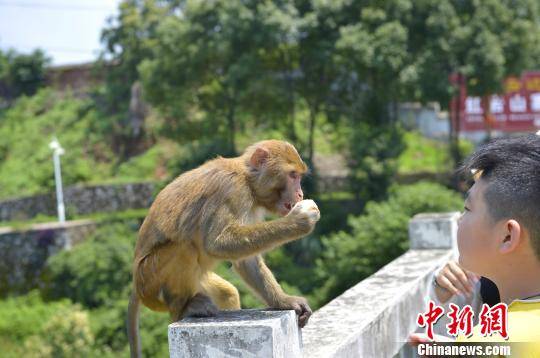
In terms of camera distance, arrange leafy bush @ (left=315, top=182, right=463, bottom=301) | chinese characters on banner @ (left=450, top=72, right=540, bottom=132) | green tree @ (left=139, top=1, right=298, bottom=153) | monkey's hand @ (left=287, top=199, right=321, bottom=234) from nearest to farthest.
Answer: monkey's hand @ (left=287, top=199, right=321, bottom=234) < leafy bush @ (left=315, top=182, right=463, bottom=301) < green tree @ (left=139, top=1, right=298, bottom=153) < chinese characters on banner @ (left=450, top=72, right=540, bottom=132)

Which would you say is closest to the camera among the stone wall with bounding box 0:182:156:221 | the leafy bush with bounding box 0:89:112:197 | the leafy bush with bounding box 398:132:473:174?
the leafy bush with bounding box 398:132:473:174

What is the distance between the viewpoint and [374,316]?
2.93 m

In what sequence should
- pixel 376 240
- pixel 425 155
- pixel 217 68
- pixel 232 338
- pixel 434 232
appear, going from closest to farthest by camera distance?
pixel 232 338
pixel 434 232
pixel 376 240
pixel 217 68
pixel 425 155

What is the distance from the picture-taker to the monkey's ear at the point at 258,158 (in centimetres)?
311

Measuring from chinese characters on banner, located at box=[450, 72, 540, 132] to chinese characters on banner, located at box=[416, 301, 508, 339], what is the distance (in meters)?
16.4

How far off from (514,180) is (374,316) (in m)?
1.53

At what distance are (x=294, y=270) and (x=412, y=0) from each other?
6.46m

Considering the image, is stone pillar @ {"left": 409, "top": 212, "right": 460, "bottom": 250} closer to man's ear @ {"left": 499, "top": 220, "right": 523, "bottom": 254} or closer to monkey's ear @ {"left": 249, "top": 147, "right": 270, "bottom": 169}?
monkey's ear @ {"left": 249, "top": 147, "right": 270, "bottom": 169}

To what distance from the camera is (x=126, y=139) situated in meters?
23.2

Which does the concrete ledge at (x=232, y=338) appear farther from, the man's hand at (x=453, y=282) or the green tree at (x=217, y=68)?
the green tree at (x=217, y=68)

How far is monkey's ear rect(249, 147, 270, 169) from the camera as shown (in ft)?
10.2

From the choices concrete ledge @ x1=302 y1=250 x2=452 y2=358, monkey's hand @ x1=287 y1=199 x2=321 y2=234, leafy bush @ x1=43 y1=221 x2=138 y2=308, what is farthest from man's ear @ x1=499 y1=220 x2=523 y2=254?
leafy bush @ x1=43 y1=221 x2=138 y2=308

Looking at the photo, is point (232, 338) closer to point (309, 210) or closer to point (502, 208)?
point (309, 210)

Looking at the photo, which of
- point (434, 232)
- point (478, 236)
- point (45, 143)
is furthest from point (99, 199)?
point (478, 236)
